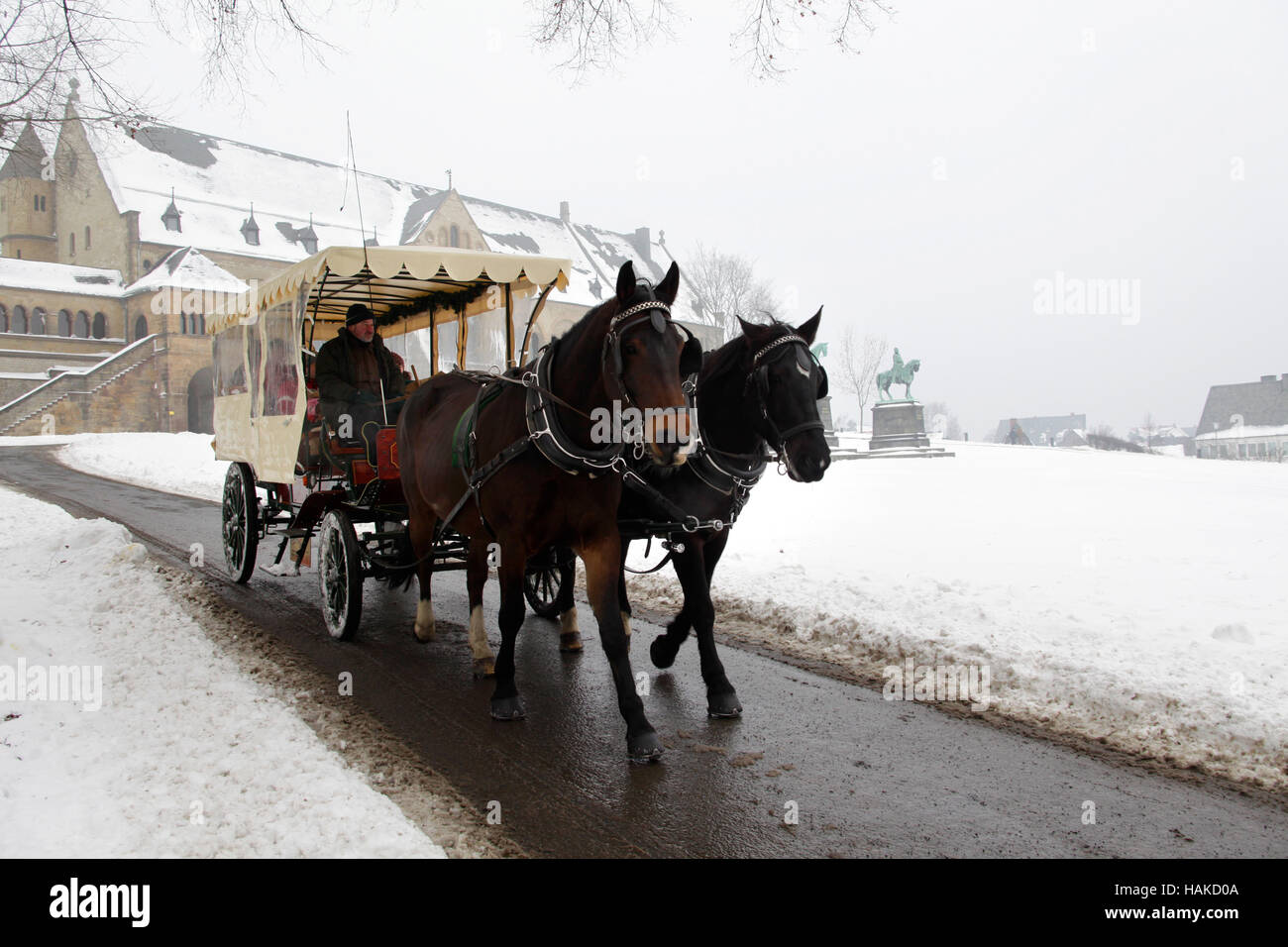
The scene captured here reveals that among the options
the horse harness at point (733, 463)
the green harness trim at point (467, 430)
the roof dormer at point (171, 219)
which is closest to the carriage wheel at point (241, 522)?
the green harness trim at point (467, 430)

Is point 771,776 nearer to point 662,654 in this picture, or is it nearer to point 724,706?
point 724,706

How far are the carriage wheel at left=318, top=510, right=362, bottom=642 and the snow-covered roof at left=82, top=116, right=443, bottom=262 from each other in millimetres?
45170

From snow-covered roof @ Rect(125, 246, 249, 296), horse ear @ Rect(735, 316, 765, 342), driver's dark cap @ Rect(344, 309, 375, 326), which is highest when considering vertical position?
snow-covered roof @ Rect(125, 246, 249, 296)

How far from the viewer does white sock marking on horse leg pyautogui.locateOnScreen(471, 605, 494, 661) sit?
5.50 metres

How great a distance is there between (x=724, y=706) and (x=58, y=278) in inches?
2224

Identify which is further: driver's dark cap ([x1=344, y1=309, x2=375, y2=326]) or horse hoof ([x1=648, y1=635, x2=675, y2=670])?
driver's dark cap ([x1=344, y1=309, x2=375, y2=326])

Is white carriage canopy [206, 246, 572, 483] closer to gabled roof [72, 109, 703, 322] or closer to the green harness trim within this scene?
the green harness trim

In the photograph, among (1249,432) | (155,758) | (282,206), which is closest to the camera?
(155,758)

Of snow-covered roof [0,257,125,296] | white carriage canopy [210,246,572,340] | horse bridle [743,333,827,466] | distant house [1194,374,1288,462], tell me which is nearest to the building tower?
snow-covered roof [0,257,125,296]

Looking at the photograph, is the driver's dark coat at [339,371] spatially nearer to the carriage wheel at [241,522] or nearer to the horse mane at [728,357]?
the carriage wheel at [241,522]

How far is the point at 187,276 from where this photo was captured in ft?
149

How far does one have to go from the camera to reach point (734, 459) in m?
5.00

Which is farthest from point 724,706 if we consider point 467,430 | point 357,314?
point 357,314
